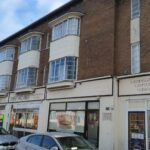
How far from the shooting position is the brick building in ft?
51.4

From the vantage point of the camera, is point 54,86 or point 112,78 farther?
point 54,86

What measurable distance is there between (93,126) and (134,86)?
4.06 metres

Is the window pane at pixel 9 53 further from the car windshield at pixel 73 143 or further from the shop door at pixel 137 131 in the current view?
the car windshield at pixel 73 143

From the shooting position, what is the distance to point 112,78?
16.6 m

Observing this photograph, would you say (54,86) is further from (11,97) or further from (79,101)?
(11,97)

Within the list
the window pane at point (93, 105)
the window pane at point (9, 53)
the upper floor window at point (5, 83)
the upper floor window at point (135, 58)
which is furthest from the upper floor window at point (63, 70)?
the window pane at point (9, 53)

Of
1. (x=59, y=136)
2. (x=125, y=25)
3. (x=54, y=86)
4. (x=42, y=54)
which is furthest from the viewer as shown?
(x=42, y=54)

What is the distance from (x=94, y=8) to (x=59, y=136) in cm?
1188

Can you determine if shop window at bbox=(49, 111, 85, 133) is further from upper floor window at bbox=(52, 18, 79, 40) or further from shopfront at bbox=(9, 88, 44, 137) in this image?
upper floor window at bbox=(52, 18, 79, 40)

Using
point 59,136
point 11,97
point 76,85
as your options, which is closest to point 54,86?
point 76,85

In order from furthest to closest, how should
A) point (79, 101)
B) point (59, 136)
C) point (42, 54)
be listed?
point (42, 54)
point (79, 101)
point (59, 136)

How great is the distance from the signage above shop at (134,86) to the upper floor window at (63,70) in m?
4.77

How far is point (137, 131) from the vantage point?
15.2 m

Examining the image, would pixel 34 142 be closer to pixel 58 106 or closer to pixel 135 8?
pixel 58 106
